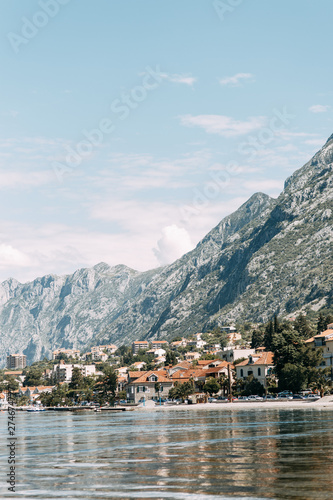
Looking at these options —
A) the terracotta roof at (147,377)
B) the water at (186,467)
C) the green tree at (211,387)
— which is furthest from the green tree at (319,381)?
the water at (186,467)

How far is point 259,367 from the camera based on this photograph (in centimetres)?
15012

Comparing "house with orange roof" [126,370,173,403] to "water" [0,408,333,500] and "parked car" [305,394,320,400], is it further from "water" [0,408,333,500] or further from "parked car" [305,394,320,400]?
"water" [0,408,333,500]

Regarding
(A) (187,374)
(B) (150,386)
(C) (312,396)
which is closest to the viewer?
(C) (312,396)

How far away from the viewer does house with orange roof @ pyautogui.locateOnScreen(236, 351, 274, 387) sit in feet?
489

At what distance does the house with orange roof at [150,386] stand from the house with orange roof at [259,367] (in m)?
28.1

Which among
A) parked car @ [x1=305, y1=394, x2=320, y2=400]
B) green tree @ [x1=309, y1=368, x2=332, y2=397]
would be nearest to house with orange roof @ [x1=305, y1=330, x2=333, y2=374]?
green tree @ [x1=309, y1=368, x2=332, y2=397]

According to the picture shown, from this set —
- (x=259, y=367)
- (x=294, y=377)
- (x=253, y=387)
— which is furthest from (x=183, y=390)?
(x=294, y=377)

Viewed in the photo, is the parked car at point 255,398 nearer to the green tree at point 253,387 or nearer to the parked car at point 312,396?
the green tree at point 253,387

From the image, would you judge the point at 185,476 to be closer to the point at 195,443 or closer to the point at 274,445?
the point at 274,445

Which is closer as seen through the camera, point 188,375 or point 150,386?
point 150,386

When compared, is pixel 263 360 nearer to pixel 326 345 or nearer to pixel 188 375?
pixel 326 345

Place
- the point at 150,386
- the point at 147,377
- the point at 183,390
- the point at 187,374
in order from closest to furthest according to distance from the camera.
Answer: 1. the point at 183,390
2. the point at 150,386
3. the point at 147,377
4. the point at 187,374

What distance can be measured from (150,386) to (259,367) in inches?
1582

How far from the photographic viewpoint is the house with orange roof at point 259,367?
489 ft
